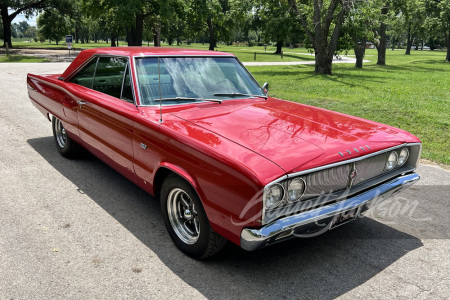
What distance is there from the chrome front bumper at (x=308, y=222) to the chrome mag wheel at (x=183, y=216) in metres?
0.73

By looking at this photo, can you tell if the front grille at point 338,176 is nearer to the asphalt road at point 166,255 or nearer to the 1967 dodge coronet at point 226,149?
the 1967 dodge coronet at point 226,149

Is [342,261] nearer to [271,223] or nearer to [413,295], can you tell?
[413,295]

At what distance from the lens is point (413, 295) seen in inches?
112

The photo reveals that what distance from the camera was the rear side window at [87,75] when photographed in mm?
4922

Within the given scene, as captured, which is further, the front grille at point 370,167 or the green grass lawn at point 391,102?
the green grass lawn at point 391,102

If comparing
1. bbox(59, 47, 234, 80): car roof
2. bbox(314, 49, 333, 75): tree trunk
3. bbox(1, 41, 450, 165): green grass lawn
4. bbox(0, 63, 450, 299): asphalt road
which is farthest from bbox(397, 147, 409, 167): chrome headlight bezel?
bbox(314, 49, 333, 75): tree trunk

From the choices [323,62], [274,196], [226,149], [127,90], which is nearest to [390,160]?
[274,196]

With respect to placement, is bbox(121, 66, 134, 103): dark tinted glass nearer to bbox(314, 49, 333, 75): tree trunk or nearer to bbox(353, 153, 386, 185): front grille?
bbox(353, 153, 386, 185): front grille

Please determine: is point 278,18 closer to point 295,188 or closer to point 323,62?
point 323,62

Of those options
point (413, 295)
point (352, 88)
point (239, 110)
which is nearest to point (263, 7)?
point (352, 88)

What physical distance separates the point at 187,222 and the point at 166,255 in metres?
0.32

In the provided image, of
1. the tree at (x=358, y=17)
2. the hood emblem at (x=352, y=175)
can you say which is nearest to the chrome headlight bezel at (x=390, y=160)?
the hood emblem at (x=352, y=175)

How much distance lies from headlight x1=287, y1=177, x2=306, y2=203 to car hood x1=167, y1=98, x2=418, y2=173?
0.39 feet

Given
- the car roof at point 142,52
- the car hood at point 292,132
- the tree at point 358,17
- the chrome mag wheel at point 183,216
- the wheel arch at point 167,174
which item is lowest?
the chrome mag wheel at point 183,216
